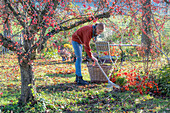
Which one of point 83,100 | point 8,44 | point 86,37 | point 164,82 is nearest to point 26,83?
point 8,44

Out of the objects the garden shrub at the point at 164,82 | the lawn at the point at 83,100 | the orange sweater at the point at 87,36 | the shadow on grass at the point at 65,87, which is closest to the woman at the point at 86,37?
the orange sweater at the point at 87,36

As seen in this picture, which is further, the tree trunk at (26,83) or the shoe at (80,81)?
A: the shoe at (80,81)

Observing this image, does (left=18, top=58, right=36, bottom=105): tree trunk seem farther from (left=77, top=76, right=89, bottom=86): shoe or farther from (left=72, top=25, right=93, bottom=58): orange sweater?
(left=77, top=76, right=89, bottom=86): shoe

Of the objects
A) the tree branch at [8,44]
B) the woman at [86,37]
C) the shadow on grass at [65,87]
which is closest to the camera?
the tree branch at [8,44]

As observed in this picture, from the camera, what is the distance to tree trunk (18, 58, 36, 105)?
3.58 m

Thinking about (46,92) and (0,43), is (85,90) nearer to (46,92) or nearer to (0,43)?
(46,92)

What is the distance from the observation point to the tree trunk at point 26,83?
3.58 meters

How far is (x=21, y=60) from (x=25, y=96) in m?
0.78

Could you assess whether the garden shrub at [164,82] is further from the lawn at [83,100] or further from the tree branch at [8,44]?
the tree branch at [8,44]

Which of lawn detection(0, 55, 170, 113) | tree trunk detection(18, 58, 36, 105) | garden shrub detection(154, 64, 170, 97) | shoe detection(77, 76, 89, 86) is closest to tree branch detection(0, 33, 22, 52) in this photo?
tree trunk detection(18, 58, 36, 105)

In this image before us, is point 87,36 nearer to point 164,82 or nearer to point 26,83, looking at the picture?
point 26,83

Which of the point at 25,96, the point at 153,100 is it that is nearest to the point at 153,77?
the point at 153,100

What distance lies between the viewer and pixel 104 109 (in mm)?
3645

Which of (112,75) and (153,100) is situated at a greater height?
(112,75)
